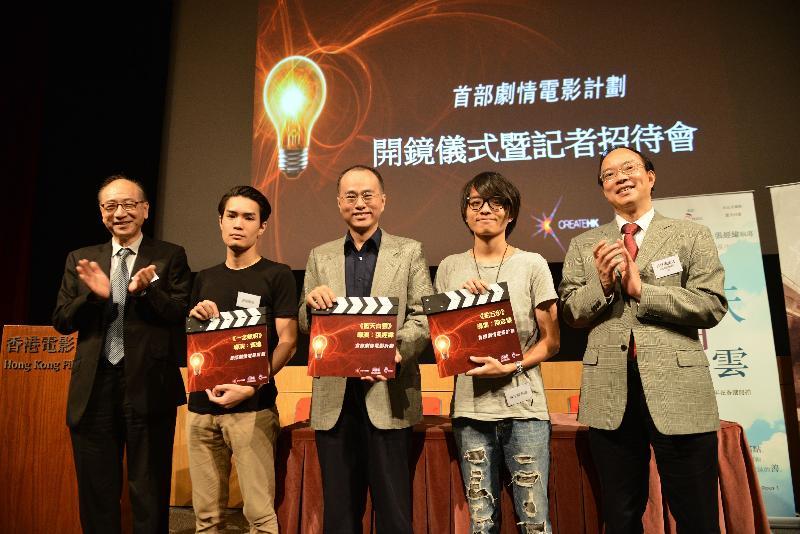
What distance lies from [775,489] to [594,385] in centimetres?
257

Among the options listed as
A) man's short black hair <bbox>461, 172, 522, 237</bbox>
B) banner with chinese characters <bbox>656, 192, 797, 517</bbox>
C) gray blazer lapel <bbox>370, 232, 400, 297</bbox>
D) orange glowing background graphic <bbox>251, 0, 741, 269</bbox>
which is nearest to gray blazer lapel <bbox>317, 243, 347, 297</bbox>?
gray blazer lapel <bbox>370, 232, 400, 297</bbox>

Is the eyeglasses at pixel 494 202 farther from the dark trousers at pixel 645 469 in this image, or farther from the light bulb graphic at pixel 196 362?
the light bulb graphic at pixel 196 362

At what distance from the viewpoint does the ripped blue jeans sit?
2.09 m

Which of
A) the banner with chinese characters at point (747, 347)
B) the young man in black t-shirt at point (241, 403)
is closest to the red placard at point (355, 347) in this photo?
the young man in black t-shirt at point (241, 403)

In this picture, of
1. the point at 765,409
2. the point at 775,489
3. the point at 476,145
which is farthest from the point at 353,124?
the point at 775,489

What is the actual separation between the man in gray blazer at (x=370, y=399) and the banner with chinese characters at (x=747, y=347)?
2.47m

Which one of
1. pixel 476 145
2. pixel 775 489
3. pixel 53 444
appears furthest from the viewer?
pixel 476 145

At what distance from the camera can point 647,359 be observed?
6.57ft

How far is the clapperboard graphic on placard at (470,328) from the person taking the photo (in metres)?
2.11

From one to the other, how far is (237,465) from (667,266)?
1897 millimetres

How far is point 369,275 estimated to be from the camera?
7.82 ft

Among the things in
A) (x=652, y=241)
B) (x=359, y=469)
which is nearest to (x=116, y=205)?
(x=359, y=469)

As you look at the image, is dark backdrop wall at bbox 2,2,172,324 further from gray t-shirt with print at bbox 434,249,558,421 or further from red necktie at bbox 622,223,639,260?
red necktie at bbox 622,223,639,260

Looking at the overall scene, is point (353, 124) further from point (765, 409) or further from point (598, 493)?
point (765, 409)
